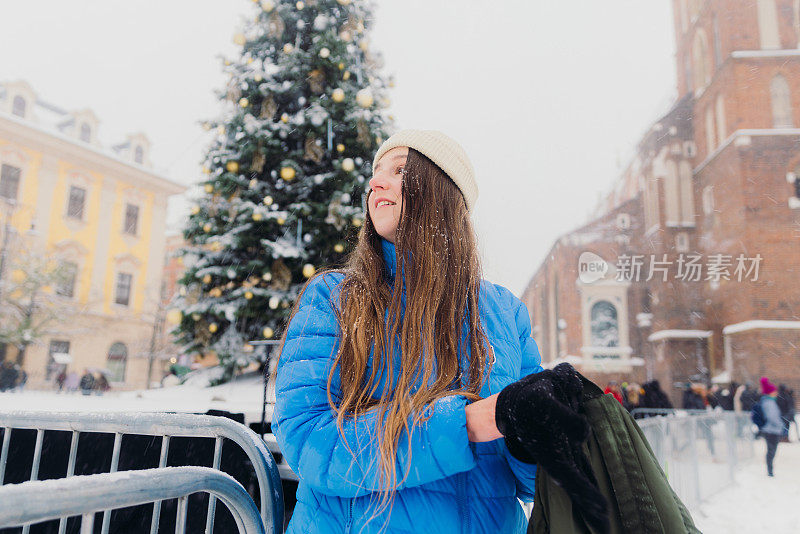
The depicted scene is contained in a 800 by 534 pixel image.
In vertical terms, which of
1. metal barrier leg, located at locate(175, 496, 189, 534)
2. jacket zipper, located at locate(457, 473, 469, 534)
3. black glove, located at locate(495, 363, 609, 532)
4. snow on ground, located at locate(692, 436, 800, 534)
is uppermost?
black glove, located at locate(495, 363, 609, 532)

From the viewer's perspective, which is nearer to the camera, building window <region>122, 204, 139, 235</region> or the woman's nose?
the woman's nose

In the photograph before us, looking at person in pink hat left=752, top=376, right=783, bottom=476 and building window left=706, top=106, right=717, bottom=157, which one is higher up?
building window left=706, top=106, right=717, bottom=157

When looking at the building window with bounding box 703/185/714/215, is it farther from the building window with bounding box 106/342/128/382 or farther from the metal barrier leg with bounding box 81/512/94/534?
the building window with bounding box 106/342/128/382

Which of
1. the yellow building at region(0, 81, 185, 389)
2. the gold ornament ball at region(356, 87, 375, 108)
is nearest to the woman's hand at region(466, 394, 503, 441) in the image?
the gold ornament ball at region(356, 87, 375, 108)

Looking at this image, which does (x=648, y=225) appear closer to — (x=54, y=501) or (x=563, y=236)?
(x=563, y=236)

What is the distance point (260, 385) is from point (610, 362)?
900 inches

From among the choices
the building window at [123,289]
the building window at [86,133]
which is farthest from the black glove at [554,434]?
the building window at [86,133]

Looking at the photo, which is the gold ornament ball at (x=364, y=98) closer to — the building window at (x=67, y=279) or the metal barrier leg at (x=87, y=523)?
the metal barrier leg at (x=87, y=523)

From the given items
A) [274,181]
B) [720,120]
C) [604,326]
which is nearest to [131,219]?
[274,181]

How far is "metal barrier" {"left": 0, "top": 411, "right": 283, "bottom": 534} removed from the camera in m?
1.19

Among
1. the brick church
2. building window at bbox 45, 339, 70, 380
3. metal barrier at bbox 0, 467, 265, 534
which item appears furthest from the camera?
building window at bbox 45, 339, 70, 380

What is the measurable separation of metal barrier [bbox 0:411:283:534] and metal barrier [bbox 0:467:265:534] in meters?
0.18

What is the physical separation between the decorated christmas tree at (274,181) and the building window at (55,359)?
19.0m

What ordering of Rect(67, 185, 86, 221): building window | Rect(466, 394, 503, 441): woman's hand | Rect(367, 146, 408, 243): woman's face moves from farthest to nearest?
1. Rect(67, 185, 86, 221): building window
2. Rect(367, 146, 408, 243): woman's face
3. Rect(466, 394, 503, 441): woman's hand
